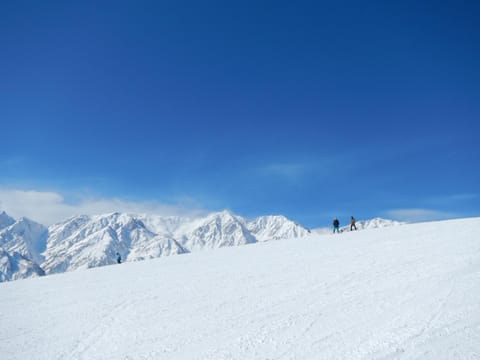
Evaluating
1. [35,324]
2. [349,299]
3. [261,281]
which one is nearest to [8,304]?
[35,324]

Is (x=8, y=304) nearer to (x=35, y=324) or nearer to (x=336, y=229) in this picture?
(x=35, y=324)

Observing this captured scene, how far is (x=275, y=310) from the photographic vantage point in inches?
410

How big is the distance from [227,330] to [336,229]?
2317 centimetres

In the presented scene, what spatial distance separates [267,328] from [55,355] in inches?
226

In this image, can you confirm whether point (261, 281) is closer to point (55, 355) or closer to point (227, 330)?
point (227, 330)

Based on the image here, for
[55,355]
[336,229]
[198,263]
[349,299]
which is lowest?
[55,355]

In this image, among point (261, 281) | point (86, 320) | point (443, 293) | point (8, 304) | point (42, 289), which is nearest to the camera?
point (443, 293)

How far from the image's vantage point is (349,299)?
10.6 meters

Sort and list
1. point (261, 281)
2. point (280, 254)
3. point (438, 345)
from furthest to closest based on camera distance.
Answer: point (280, 254)
point (261, 281)
point (438, 345)

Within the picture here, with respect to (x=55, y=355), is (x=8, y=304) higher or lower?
higher

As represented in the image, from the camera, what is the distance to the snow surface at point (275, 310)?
7941 millimetres

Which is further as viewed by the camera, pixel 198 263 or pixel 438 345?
pixel 198 263

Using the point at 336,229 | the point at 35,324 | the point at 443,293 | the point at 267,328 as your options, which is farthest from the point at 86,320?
the point at 336,229

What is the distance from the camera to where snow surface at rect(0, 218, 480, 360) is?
26.1 feet
